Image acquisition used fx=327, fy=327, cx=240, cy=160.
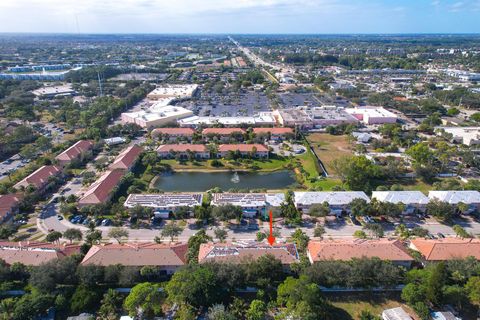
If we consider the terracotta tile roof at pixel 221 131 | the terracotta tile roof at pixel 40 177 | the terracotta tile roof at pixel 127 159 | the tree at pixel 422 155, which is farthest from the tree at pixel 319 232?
the terracotta tile roof at pixel 40 177

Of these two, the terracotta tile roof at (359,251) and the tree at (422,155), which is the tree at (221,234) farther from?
the tree at (422,155)

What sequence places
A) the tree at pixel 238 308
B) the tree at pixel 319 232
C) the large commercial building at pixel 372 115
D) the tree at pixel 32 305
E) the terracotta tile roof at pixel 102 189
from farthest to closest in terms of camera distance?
the large commercial building at pixel 372 115
the terracotta tile roof at pixel 102 189
the tree at pixel 319 232
the tree at pixel 238 308
the tree at pixel 32 305

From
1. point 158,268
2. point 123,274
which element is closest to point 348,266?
point 158,268

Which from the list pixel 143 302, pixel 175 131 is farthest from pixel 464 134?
pixel 143 302

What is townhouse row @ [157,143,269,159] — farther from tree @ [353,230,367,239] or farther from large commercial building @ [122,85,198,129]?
tree @ [353,230,367,239]

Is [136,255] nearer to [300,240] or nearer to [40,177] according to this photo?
[300,240]
